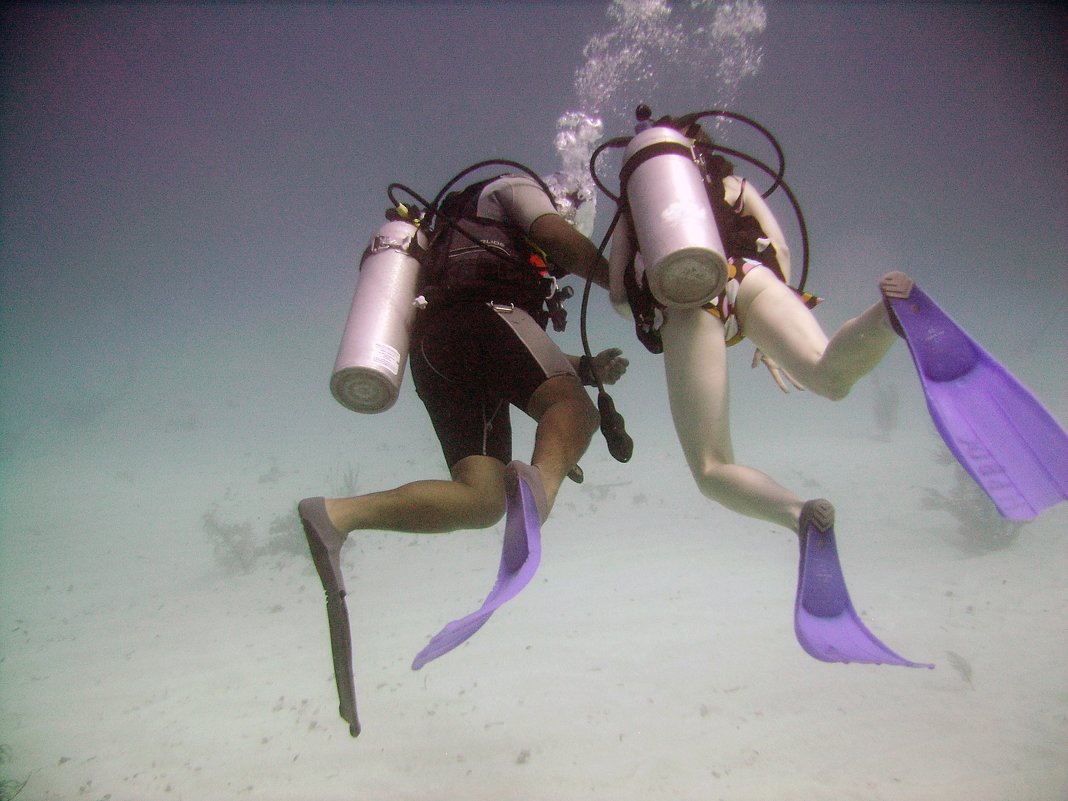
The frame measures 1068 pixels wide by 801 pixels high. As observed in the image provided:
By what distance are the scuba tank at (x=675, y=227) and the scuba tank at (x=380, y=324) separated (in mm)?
1401

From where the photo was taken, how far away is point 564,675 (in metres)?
5.80

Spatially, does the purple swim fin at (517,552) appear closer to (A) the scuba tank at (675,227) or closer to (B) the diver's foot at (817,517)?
(A) the scuba tank at (675,227)

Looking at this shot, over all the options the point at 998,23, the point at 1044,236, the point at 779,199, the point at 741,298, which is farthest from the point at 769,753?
the point at 1044,236

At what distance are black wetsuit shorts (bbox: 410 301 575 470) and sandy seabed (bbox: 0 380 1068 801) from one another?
351cm

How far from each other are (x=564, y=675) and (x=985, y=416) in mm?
5334

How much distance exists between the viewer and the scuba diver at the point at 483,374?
2.21 meters

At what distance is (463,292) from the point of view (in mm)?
2674

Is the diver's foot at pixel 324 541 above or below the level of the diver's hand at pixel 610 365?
below

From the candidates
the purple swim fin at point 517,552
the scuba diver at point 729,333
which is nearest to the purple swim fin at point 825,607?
the scuba diver at point 729,333

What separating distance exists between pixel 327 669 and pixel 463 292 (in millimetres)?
6455

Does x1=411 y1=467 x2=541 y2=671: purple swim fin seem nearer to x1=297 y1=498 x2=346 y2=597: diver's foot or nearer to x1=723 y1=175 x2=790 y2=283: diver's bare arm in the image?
x1=297 y1=498 x2=346 y2=597: diver's foot

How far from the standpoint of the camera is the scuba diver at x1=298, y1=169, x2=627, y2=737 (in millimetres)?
2211

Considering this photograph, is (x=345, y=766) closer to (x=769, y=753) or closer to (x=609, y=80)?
(x=769, y=753)

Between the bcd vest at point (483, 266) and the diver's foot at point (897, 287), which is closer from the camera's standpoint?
the diver's foot at point (897, 287)
